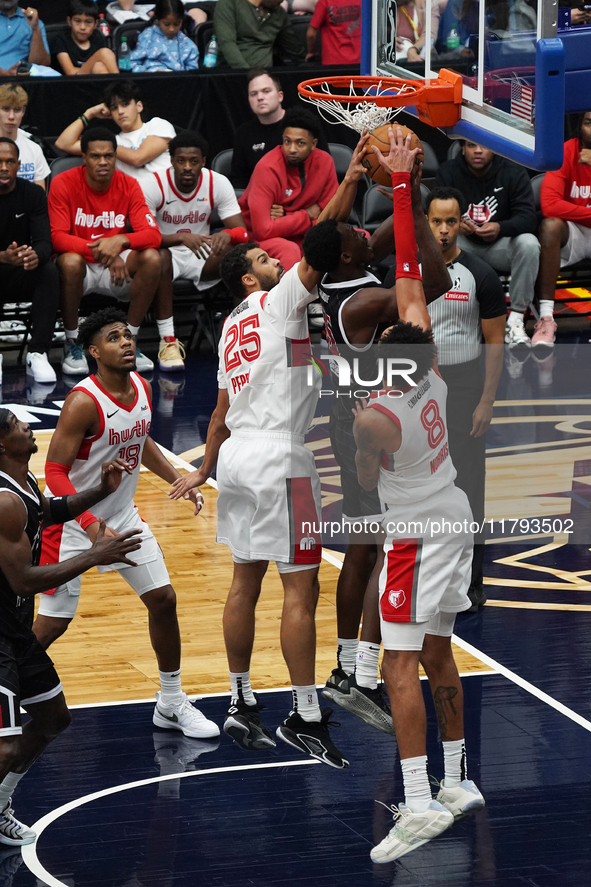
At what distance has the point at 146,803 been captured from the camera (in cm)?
461

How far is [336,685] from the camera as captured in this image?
17.6ft

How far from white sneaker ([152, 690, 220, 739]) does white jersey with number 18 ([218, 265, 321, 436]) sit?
1.16 m

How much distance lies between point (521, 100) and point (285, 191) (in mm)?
Result: 5319

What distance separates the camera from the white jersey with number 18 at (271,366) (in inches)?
189

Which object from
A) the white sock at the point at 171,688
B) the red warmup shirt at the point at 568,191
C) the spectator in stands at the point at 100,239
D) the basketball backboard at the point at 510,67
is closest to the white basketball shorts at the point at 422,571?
the white sock at the point at 171,688

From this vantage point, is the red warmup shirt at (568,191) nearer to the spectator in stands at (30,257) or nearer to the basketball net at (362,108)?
the spectator in stands at (30,257)

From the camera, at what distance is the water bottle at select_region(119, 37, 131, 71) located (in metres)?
12.1

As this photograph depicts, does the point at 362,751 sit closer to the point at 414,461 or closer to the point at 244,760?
the point at 244,760

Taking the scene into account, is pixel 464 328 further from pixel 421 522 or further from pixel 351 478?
pixel 421 522

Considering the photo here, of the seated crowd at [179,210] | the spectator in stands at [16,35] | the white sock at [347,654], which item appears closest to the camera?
the white sock at [347,654]

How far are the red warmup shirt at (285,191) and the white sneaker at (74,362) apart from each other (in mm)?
1742

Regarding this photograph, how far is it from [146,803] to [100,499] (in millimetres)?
1102

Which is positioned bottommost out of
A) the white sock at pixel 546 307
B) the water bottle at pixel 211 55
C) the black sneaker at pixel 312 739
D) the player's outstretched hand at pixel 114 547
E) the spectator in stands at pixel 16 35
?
the black sneaker at pixel 312 739

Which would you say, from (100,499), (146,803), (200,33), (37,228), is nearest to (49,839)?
(146,803)
